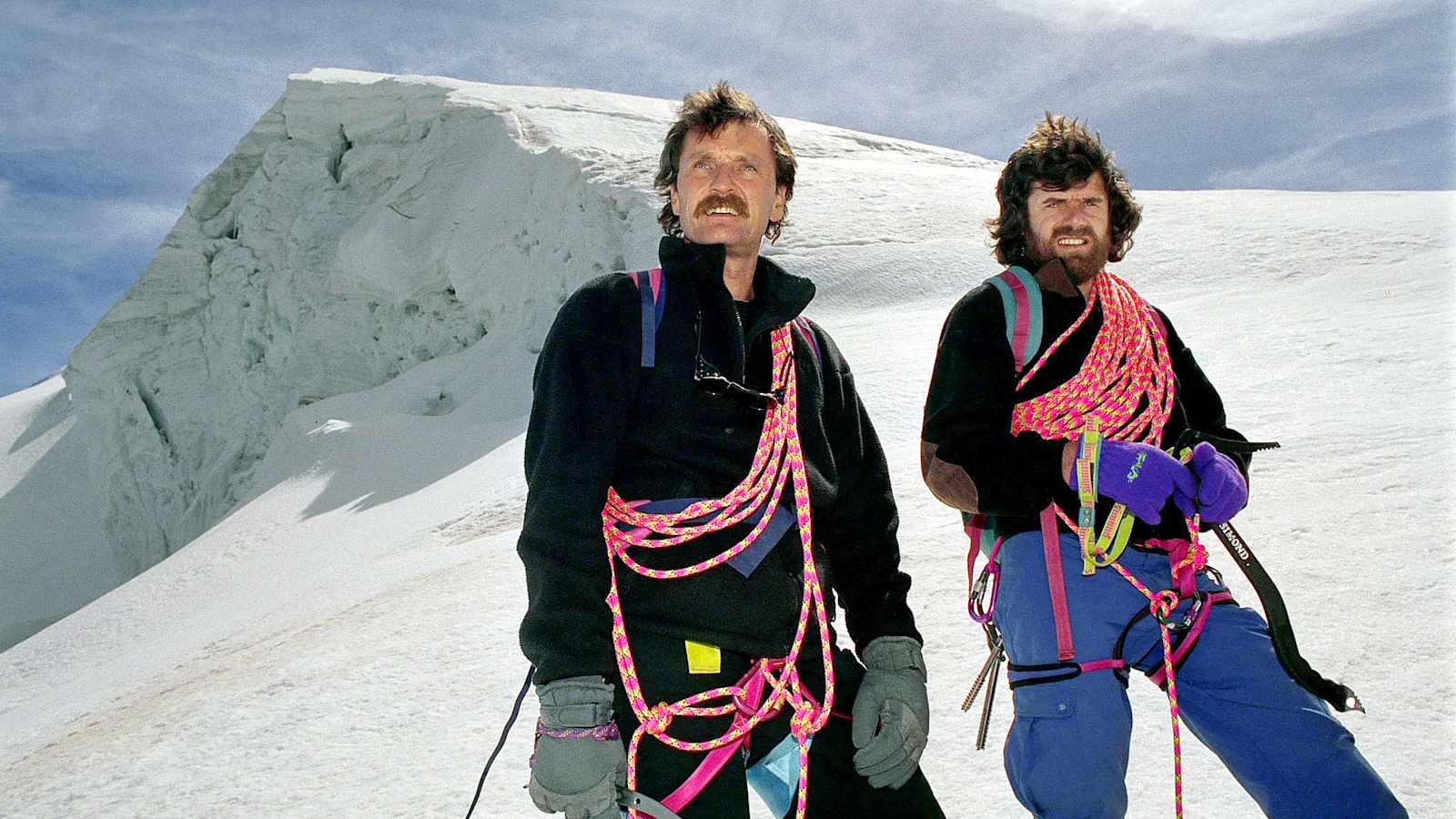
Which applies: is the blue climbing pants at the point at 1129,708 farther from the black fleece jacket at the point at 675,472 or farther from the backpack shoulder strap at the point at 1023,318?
the backpack shoulder strap at the point at 1023,318

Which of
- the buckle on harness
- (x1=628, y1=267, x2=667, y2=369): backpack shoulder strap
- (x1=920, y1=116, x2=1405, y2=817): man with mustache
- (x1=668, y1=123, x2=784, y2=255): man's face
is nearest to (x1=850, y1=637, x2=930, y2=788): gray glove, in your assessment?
(x1=920, y1=116, x2=1405, y2=817): man with mustache

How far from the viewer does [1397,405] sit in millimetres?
4738

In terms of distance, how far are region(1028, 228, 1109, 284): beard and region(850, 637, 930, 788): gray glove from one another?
0.95 meters

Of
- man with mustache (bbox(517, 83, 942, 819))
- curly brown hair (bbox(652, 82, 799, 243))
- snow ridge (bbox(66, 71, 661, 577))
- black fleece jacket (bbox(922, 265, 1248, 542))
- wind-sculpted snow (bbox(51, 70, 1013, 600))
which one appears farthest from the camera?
snow ridge (bbox(66, 71, 661, 577))

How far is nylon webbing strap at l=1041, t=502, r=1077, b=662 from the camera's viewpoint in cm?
203

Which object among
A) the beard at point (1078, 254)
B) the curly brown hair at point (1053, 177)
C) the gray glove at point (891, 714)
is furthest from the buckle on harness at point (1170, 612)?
the curly brown hair at point (1053, 177)

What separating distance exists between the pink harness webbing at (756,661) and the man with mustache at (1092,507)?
1.29 feet

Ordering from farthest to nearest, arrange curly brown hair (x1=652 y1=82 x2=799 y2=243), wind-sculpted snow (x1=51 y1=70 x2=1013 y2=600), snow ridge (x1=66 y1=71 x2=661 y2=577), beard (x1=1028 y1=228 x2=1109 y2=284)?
1. snow ridge (x1=66 y1=71 x2=661 y2=577)
2. wind-sculpted snow (x1=51 y1=70 x2=1013 y2=600)
3. beard (x1=1028 y1=228 x2=1109 y2=284)
4. curly brown hair (x1=652 y1=82 x2=799 y2=243)

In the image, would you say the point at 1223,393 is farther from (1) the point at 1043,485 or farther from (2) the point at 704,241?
(2) the point at 704,241

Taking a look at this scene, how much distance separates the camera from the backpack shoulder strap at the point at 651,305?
2006 millimetres

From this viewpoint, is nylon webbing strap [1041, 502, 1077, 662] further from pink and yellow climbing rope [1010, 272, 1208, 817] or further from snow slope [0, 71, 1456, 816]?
snow slope [0, 71, 1456, 816]

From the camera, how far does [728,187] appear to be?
222 cm

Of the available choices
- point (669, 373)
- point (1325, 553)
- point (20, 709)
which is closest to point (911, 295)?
point (1325, 553)

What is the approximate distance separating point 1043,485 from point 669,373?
819mm
